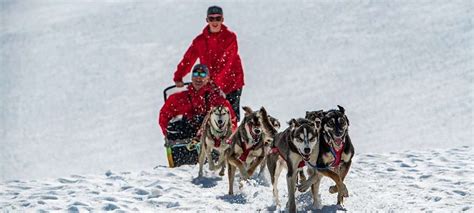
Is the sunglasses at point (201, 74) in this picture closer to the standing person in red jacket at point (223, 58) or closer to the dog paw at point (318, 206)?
the standing person in red jacket at point (223, 58)

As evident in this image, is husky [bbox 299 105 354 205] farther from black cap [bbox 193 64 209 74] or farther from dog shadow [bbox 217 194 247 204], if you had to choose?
black cap [bbox 193 64 209 74]

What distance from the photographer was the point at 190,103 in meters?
10.9

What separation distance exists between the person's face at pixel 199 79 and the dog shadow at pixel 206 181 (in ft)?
4.28

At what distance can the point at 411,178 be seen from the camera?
1012 cm

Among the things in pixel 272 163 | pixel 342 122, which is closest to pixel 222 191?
pixel 272 163

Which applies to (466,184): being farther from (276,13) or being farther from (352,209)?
(276,13)

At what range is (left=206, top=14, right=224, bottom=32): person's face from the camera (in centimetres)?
1075

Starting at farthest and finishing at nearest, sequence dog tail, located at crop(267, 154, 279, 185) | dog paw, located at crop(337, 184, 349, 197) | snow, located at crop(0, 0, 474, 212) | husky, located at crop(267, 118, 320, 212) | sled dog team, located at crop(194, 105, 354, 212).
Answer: snow, located at crop(0, 0, 474, 212)
dog tail, located at crop(267, 154, 279, 185)
dog paw, located at crop(337, 184, 349, 197)
sled dog team, located at crop(194, 105, 354, 212)
husky, located at crop(267, 118, 320, 212)

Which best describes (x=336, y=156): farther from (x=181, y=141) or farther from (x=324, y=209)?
(x=181, y=141)

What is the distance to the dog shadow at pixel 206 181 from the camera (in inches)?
386

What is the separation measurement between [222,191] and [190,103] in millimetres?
1873

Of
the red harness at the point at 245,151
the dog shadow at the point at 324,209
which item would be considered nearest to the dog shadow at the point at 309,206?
the dog shadow at the point at 324,209

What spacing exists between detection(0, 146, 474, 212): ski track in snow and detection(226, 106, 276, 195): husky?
35 cm

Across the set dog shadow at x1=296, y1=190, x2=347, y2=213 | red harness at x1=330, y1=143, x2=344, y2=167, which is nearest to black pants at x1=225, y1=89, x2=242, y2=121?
dog shadow at x1=296, y1=190, x2=347, y2=213
